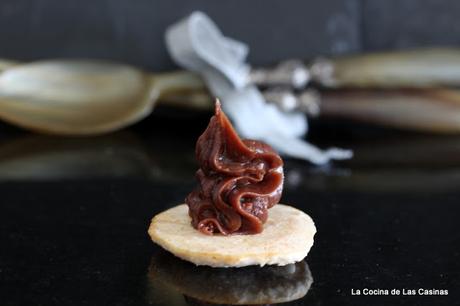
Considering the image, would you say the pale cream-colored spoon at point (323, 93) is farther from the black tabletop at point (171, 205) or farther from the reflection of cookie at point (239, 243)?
the reflection of cookie at point (239, 243)

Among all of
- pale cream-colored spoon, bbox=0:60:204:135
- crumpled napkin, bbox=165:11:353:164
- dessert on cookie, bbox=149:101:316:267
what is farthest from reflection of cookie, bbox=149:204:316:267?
pale cream-colored spoon, bbox=0:60:204:135

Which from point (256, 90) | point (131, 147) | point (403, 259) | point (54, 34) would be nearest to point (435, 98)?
point (256, 90)

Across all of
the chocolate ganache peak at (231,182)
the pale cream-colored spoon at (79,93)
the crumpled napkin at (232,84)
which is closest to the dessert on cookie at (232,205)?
the chocolate ganache peak at (231,182)

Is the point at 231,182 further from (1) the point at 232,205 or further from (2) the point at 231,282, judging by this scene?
(2) the point at 231,282

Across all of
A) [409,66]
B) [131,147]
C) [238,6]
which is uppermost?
[238,6]

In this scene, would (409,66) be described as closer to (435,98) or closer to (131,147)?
(435,98)

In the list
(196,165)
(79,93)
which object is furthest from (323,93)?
(79,93)
